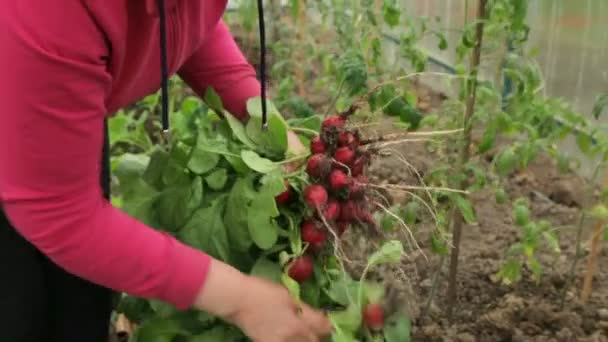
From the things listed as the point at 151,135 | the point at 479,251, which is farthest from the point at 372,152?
the point at 151,135

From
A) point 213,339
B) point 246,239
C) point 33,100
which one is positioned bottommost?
point 213,339

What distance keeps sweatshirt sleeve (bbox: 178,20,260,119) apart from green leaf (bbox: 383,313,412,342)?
374mm

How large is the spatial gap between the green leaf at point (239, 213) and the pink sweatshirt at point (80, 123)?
98mm

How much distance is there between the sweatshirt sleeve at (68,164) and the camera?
73 cm

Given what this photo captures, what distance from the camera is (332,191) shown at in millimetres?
922

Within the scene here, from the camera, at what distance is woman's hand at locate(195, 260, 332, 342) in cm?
88

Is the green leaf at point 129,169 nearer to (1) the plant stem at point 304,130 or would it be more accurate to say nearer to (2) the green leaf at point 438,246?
(1) the plant stem at point 304,130

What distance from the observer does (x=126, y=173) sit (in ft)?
3.61

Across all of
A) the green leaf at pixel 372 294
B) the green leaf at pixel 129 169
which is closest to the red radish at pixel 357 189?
the green leaf at pixel 372 294

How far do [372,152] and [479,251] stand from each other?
1014mm

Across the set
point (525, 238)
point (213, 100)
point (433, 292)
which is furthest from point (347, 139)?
point (433, 292)

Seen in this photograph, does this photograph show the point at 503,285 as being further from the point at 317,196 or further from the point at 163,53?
the point at 163,53

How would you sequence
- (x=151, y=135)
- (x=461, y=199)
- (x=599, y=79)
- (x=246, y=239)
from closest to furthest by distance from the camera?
(x=246, y=239) → (x=461, y=199) → (x=599, y=79) → (x=151, y=135)

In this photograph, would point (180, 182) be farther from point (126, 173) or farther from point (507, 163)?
point (507, 163)
